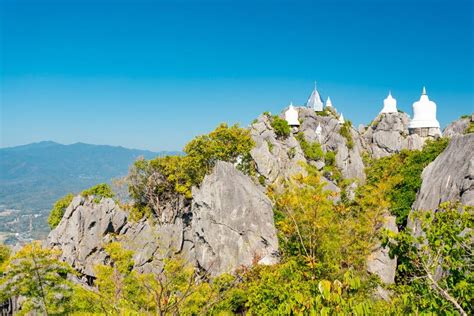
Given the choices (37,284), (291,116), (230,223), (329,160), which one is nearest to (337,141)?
(329,160)

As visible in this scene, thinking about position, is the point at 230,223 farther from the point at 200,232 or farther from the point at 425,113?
the point at 425,113

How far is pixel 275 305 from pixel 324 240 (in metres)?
5.23

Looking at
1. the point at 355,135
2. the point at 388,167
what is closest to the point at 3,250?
the point at 388,167

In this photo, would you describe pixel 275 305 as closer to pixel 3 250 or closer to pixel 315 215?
pixel 315 215

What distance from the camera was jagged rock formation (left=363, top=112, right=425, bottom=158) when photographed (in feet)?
144

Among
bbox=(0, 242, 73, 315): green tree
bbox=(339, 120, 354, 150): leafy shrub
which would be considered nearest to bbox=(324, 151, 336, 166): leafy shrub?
bbox=(339, 120, 354, 150): leafy shrub

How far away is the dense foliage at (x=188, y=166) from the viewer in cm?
2711

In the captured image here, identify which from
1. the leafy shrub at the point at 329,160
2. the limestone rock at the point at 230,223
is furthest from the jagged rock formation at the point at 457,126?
the limestone rock at the point at 230,223

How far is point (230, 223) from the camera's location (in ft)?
72.2

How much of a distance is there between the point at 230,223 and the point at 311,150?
53.2 feet

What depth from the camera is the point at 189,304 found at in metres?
13.3

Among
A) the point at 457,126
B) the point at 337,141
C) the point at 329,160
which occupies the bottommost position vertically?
the point at 329,160

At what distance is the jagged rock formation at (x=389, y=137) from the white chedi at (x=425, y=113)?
172cm

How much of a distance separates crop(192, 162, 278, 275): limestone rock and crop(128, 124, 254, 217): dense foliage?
11.8 ft
